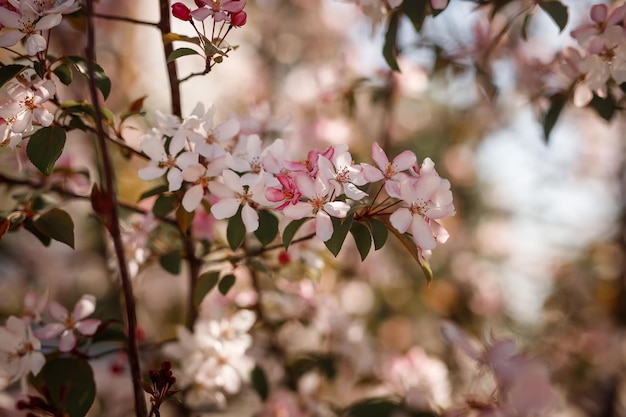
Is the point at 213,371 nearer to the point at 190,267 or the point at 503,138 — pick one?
the point at 190,267

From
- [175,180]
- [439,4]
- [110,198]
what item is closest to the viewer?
[110,198]

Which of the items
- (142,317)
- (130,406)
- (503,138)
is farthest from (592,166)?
(130,406)

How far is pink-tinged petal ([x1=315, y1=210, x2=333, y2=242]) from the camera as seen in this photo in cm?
67

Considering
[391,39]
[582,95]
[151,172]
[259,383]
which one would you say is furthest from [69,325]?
[582,95]


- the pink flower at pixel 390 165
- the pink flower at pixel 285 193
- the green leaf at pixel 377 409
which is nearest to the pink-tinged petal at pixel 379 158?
the pink flower at pixel 390 165

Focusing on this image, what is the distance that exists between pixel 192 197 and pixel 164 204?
8 centimetres

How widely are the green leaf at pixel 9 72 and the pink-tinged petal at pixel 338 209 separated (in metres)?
0.40

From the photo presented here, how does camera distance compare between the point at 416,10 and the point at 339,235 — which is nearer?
the point at 339,235

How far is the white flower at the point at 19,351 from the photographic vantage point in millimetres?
767

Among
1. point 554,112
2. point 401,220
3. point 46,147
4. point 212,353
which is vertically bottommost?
point 212,353

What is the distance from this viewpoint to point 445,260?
87.5 inches

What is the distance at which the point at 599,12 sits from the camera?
2.80 feet

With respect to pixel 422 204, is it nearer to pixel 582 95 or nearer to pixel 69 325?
pixel 582 95

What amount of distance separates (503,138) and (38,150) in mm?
1867
